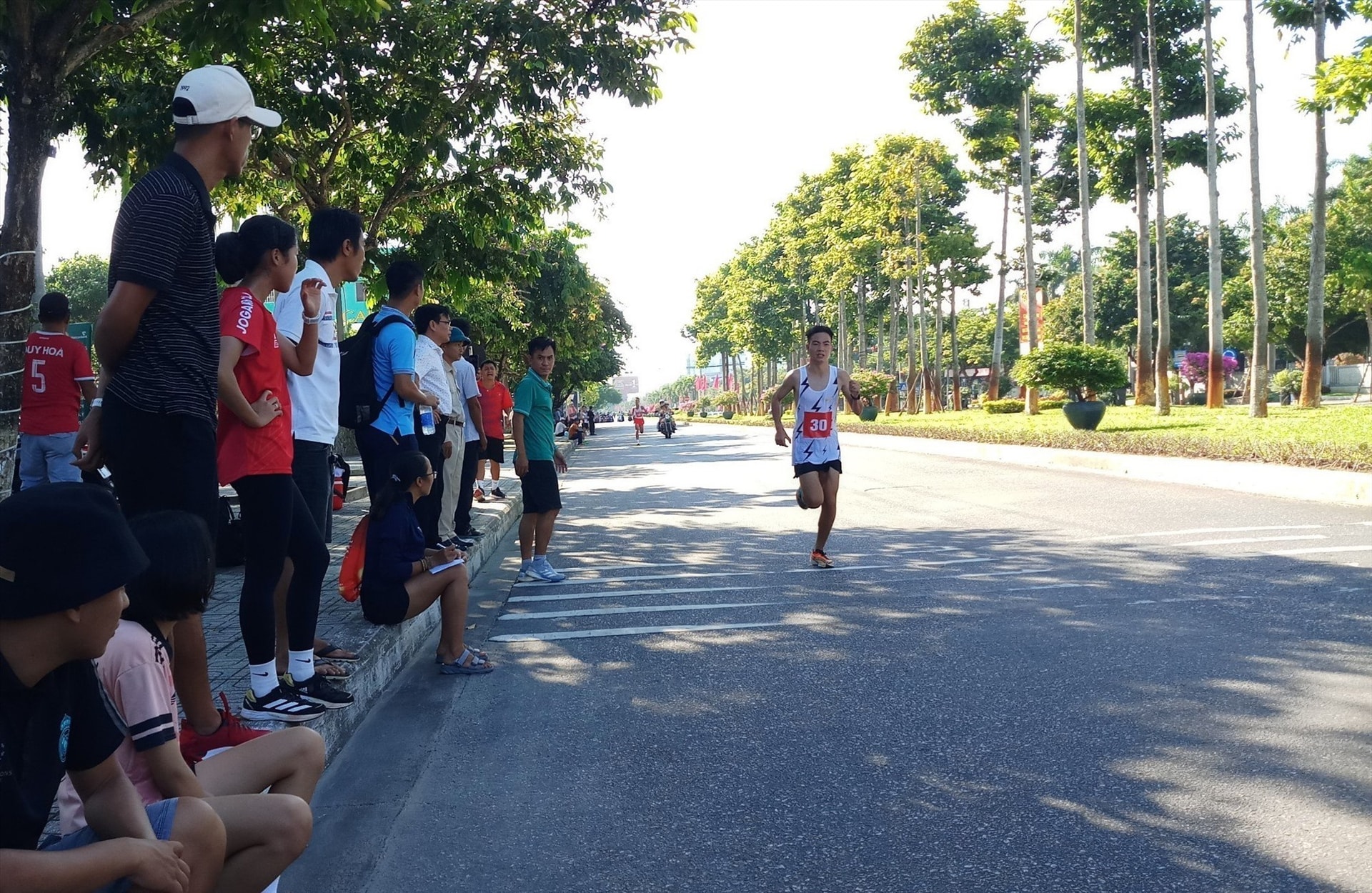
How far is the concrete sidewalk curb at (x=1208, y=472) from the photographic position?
1150 cm

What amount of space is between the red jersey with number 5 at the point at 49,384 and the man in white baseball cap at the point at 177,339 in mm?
4215

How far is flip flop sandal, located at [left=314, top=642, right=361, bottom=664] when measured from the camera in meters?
5.25

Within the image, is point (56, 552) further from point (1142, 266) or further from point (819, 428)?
point (1142, 266)

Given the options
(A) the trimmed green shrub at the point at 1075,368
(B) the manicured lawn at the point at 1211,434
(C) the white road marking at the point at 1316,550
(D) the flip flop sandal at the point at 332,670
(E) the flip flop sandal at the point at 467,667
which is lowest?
(E) the flip flop sandal at the point at 467,667

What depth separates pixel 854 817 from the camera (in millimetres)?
3512

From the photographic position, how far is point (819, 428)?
9031 mm

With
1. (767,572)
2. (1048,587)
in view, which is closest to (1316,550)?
(1048,587)

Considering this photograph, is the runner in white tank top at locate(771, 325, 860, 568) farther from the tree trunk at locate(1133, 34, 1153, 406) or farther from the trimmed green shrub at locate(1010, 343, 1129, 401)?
the tree trunk at locate(1133, 34, 1153, 406)

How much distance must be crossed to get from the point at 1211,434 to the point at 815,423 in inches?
457

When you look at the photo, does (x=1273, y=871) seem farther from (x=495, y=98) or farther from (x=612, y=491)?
(x=612, y=491)

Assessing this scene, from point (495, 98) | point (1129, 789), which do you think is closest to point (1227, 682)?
point (1129, 789)

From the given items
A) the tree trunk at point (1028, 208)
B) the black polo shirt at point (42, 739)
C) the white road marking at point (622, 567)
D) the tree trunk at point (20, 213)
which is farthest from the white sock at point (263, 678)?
the tree trunk at point (1028, 208)

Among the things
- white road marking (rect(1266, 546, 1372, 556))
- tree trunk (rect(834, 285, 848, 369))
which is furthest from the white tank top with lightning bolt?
tree trunk (rect(834, 285, 848, 369))

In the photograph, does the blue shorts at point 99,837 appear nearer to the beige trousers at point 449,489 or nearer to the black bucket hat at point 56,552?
the black bucket hat at point 56,552
